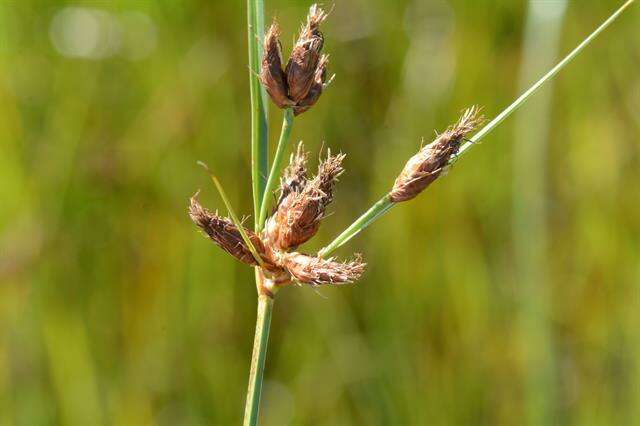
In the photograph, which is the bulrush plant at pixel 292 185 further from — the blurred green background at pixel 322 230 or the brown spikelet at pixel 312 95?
the blurred green background at pixel 322 230

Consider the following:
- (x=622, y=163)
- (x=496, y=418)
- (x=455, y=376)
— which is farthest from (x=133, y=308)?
(x=622, y=163)

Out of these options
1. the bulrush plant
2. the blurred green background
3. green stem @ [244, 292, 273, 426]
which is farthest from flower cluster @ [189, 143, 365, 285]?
the blurred green background

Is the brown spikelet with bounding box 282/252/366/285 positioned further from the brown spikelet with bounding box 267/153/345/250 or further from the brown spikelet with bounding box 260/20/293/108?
the brown spikelet with bounding box 260/20/293/108

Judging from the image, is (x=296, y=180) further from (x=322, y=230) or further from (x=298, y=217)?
(x=322, y=230)

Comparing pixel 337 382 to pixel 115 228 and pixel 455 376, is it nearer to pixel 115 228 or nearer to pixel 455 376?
pixel 455 376

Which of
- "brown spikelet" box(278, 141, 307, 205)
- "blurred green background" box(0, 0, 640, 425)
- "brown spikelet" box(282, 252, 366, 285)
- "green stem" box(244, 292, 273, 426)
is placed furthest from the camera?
"blurred green background" box(0, 0, 640, 425)

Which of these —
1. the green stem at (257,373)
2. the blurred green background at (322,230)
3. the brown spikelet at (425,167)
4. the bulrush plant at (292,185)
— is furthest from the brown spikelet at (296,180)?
the blurred green background at (322,230)

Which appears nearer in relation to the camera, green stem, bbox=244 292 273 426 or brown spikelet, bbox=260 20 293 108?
green stem, bbox=244 292 273 426
